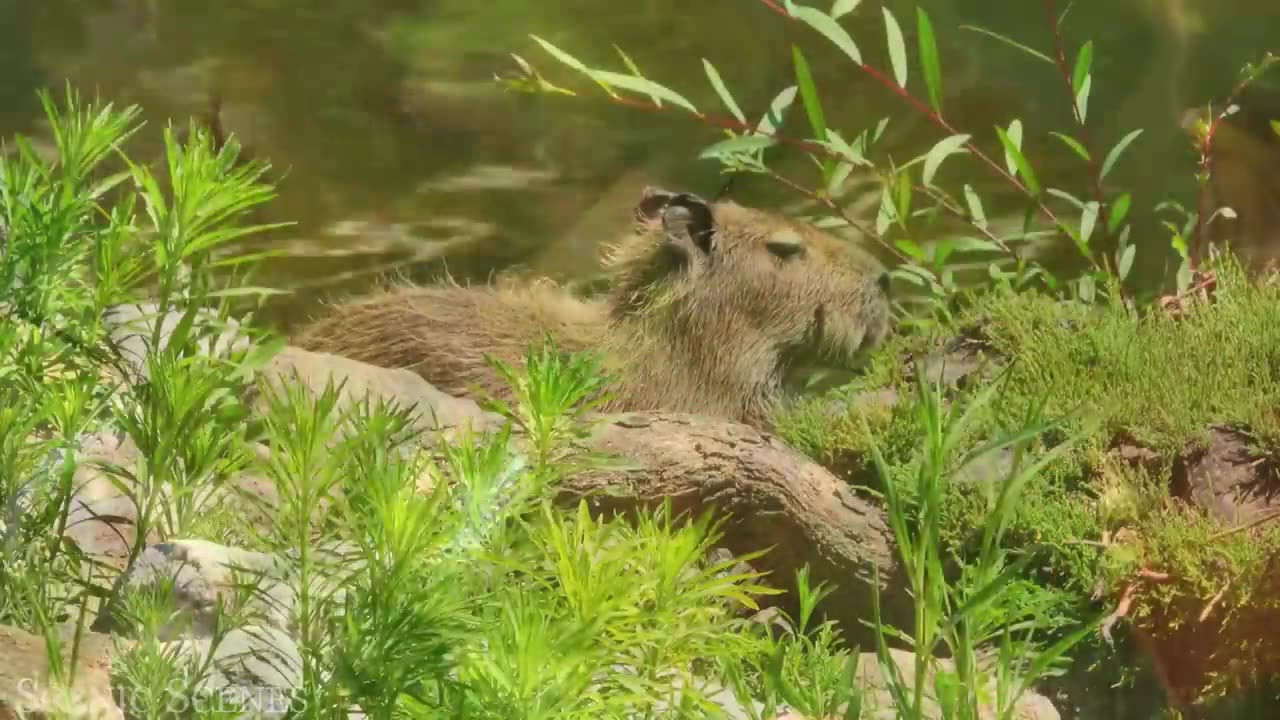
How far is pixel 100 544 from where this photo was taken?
1619mm

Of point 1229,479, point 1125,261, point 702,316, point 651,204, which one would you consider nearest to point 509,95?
point 651,204

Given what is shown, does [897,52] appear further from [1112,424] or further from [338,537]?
[338,537]

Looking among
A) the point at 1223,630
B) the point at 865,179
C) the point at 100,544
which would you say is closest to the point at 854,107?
the point at 865,179

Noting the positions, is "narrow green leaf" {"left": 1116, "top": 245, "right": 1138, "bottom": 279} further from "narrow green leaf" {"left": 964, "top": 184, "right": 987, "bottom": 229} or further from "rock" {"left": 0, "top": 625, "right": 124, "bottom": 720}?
"rock" {"left": 0, "top": 625, "right": 124, "bottom": 720}

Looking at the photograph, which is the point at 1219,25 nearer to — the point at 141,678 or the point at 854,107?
the point at 854,107

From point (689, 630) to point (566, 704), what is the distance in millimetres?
254

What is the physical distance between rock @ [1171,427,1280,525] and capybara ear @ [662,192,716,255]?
1.10 meters

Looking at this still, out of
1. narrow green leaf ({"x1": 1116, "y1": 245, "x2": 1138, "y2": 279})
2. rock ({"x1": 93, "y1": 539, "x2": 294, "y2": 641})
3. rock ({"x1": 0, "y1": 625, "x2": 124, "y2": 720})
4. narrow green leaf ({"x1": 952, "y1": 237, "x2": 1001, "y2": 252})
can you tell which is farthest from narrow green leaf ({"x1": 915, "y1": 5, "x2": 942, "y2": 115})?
rock ({"x1": 0, "y1": 625, "x2": 124, "y2": 720})

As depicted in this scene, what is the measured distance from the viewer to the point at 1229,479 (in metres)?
2.37

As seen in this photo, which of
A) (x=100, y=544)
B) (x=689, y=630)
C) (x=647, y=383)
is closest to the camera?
(x=689, y=630)

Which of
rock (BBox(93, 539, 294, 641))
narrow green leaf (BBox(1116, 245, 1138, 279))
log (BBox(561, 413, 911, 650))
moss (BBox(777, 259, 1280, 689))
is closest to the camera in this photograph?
rock (BBox(93, 539, 294, 641))

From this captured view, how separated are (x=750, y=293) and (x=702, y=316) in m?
0.12

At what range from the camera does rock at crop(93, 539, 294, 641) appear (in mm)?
1235

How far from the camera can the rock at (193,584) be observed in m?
1.24
